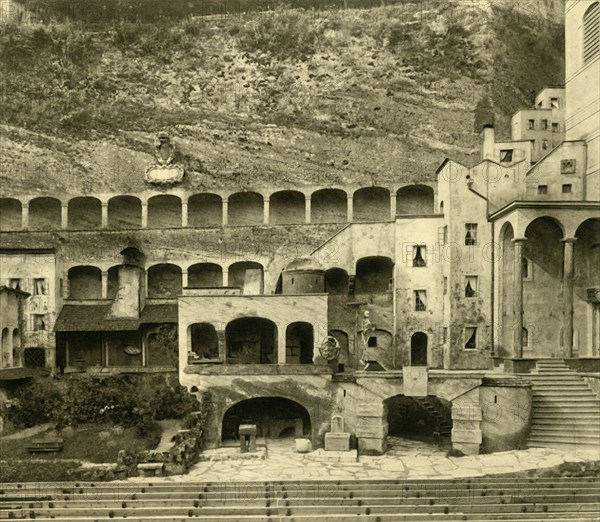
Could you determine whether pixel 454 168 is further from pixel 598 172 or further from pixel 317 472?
pixel 317 472

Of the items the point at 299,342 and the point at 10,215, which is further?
the point at 10,215

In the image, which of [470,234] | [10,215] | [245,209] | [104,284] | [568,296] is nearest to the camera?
[568,296]

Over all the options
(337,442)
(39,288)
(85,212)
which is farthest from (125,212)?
(337,442)

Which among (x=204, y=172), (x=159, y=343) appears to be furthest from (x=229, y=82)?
(x=159, y=343)

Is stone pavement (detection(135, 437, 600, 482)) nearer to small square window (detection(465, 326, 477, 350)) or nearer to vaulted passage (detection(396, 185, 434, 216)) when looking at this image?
small square window (detection(465, 326, 477, 350))

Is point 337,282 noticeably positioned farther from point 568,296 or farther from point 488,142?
point 568,296
